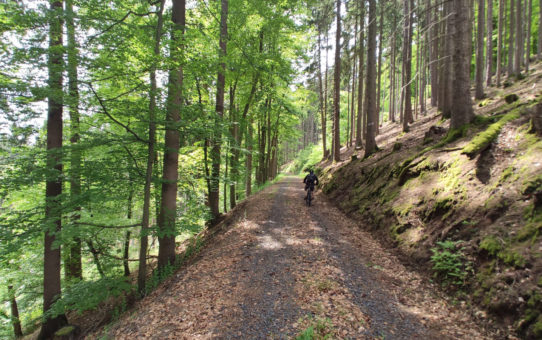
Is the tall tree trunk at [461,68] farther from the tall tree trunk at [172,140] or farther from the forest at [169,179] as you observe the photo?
the tall tree trunk at [172,140]

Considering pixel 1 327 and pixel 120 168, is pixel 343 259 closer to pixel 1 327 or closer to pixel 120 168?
pixel 120 168

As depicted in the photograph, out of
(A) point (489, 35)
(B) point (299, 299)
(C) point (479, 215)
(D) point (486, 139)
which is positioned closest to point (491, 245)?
(C) point (479, 215)

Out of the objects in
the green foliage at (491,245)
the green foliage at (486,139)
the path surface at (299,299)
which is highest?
the green foliage at (486,139)

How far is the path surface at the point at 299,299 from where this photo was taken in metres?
3.49

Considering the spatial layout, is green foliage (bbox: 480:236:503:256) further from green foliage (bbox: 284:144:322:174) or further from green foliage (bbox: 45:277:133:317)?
green foliage (bbox: 284:144:322:174)

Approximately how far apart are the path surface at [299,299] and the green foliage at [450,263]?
359 mm

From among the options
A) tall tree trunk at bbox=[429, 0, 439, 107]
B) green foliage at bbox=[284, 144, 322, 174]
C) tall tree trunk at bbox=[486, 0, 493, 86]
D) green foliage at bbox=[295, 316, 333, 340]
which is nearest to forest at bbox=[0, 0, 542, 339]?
green foliage at bbox=[295, 316, 333, 340]

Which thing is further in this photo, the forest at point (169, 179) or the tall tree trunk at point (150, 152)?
the tall tree trunk at point (150, 152)

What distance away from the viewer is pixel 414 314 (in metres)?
3.78

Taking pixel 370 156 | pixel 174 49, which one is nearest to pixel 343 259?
pixel 174 49

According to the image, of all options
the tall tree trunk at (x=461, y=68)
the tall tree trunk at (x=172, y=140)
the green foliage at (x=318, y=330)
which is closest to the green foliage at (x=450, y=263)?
the green foliage at (x=318, y=330)

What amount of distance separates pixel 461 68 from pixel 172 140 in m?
9.62

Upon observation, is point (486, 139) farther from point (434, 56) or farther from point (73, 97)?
point (434, 56)

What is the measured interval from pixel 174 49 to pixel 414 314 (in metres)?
7.58
